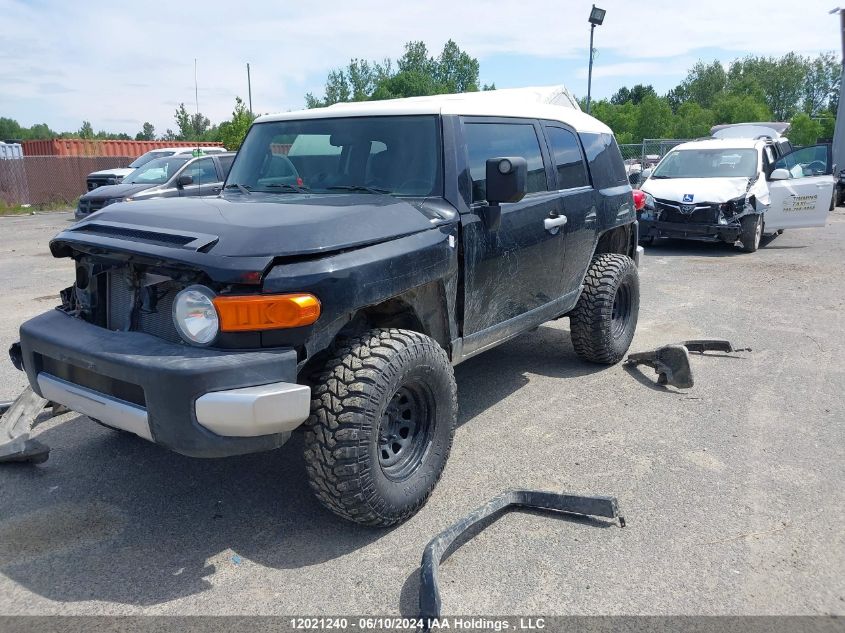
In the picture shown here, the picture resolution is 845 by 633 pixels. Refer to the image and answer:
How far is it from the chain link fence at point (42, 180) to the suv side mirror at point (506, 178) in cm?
2398

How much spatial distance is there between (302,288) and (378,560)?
1243 mm

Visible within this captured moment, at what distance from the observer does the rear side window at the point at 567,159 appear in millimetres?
4871

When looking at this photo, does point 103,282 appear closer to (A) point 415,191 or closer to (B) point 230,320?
(B) point 230,320

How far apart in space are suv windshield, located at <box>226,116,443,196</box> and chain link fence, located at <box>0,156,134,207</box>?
22.8m

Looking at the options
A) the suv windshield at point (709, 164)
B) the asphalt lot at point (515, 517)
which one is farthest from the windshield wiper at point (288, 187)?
the suv windshield at point (709, 164)

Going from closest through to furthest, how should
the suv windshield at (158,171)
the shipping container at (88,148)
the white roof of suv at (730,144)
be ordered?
the white roof of suv at (730,144) < the suv windshield at (158,171) < the shipping container at (88,148)

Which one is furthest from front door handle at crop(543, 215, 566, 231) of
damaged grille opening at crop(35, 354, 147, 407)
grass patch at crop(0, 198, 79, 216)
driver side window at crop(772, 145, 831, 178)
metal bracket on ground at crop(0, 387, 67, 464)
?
grass patch at crop(0, 198, 79, 216)

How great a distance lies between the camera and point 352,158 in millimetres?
3979

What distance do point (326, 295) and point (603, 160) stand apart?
11.2ft

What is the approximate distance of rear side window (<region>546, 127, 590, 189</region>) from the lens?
4.87 m

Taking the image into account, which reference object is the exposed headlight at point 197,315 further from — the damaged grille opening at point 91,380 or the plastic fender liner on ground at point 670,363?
the plastic fender liner on ground at point 670,363

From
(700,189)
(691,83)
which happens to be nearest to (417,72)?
(691,83)

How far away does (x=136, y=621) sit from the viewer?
8.61 ft

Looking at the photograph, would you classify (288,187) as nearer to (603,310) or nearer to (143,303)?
(143,303)
